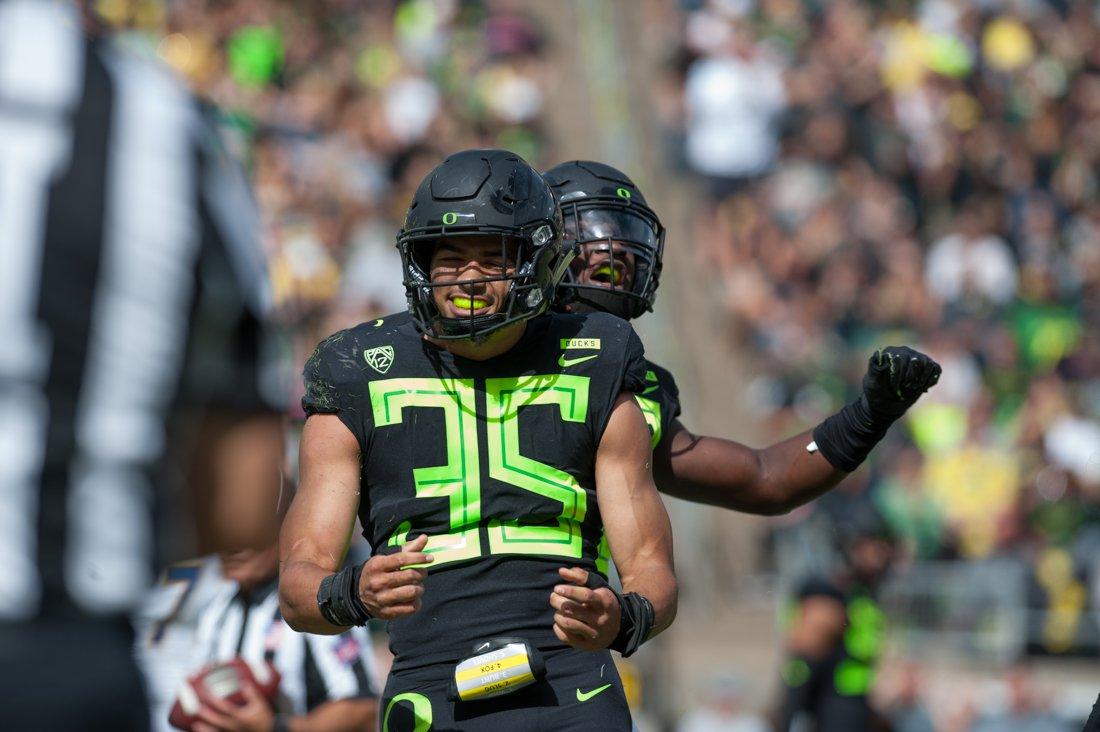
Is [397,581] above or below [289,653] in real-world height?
above

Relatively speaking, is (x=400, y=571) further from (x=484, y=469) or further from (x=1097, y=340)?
(x=1097, y=340)

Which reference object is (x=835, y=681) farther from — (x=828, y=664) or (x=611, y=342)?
(x=611, y=342)

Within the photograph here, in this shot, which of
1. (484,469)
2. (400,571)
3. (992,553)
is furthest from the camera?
(992,553)

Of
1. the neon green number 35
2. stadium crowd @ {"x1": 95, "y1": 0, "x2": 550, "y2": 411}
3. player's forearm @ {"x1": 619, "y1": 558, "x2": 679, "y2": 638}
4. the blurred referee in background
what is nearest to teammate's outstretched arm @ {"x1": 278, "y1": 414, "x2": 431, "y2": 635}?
the neon green number 35

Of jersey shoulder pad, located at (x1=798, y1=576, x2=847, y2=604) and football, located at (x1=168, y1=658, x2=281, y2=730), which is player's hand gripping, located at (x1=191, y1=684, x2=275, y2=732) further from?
jersey shoulder pad, located at (x1=798, y1=576, x2=847, y2=604)

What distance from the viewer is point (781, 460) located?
4754 mm

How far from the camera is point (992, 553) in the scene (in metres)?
10.7

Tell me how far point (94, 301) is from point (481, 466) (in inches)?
58.1

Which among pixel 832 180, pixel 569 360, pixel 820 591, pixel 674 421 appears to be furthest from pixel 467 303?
pixel 832 180

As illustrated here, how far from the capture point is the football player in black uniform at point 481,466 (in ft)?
12.3

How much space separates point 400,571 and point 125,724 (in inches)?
35.4

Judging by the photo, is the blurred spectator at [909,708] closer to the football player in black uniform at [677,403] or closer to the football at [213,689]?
the football player in black uniform at [677,403]

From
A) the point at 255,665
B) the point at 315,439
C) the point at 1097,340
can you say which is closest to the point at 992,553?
the point at 1097,340

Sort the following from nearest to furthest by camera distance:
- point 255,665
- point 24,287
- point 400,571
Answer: point 24,287
point 400,571
point 255,665
